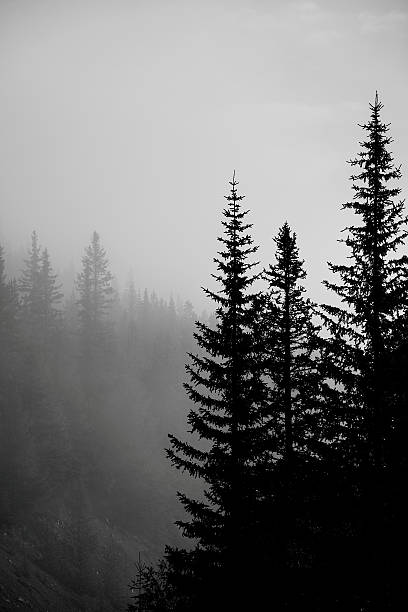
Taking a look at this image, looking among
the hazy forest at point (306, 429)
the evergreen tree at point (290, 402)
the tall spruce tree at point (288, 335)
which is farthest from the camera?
the tall spruce tree at point (288, 335)

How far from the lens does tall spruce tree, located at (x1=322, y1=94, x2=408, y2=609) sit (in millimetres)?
9906

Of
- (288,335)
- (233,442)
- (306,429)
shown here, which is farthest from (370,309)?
(233,442)

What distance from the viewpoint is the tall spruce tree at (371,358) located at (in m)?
9.91

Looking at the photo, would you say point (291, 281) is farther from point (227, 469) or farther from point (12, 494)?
point (12, 494)

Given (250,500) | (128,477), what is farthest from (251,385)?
(128,477)

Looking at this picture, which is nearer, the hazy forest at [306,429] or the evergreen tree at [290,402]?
the hazy forest at [306,429]

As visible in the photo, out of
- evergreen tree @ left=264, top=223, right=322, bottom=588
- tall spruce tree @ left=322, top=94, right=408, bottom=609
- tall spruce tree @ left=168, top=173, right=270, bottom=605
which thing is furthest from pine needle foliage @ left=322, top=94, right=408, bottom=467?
tall spruce tree @ left=168, top=173, right=270, bottom=605

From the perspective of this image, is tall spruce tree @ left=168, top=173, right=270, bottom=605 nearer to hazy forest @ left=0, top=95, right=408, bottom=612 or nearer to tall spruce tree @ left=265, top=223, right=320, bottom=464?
hazy forest @ left=0, top=95, right=408, bottom=612

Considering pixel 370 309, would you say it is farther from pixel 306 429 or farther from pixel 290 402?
pixel 306 429

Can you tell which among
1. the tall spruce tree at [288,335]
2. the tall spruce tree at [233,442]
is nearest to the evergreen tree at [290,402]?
the tall spruce tree at [288,335]

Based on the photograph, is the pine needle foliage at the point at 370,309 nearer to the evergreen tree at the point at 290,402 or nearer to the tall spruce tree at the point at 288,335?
the evergreen tree at the point at 290,402

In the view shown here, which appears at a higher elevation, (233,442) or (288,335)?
(288,335)

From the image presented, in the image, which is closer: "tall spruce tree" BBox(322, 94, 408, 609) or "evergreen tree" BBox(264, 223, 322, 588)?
"tall spruce tree" BBox(322, 94, 408, 609)

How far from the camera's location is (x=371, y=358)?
1081 cm
